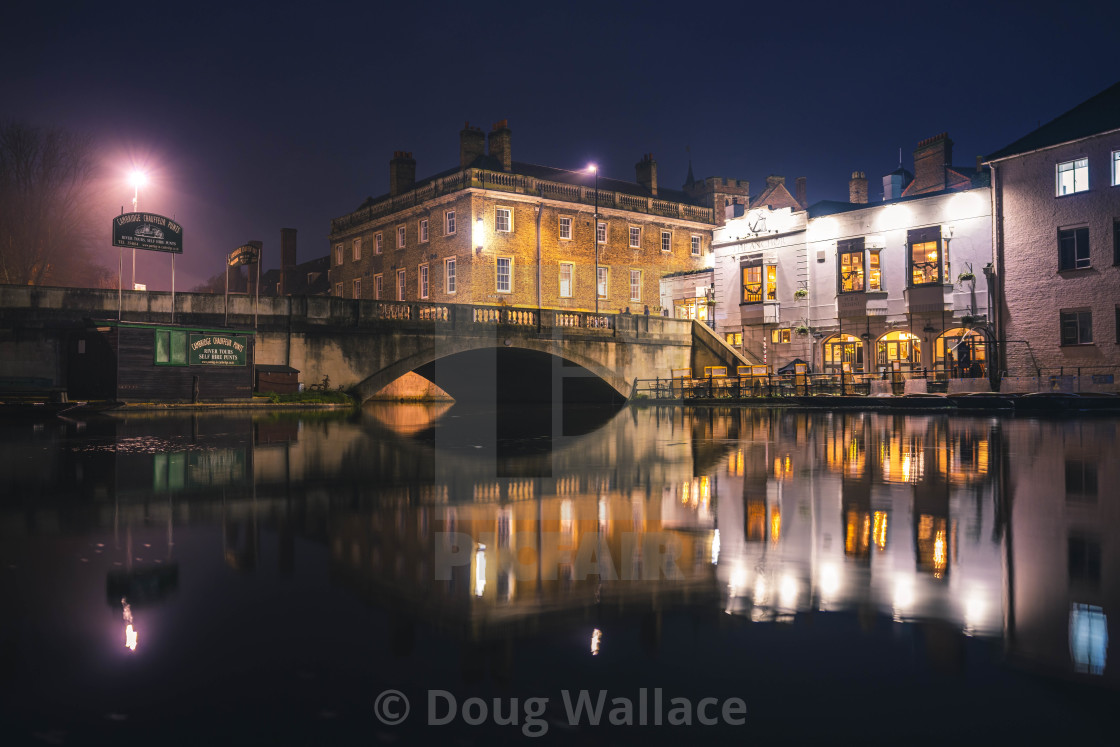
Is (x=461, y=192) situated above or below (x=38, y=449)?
above

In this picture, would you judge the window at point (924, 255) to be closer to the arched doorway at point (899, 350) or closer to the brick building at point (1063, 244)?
the arched doorway at point (899, 350)

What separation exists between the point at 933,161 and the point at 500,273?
2556cm

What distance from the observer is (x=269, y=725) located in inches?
105

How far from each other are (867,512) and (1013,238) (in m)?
33.0

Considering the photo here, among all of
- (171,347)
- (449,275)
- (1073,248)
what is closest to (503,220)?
(449,275)

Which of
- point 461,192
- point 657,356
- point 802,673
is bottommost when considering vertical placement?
point 802,673

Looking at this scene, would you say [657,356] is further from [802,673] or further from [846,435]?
[802,673]

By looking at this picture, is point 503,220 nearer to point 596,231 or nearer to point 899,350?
point 596,231

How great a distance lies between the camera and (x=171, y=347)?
26.8 metres

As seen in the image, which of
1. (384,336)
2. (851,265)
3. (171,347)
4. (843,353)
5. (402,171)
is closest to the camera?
(171,347)

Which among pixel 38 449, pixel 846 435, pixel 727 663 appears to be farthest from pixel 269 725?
pixel 846 435

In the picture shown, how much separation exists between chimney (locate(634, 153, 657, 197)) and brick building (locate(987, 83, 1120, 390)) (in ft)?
92.9

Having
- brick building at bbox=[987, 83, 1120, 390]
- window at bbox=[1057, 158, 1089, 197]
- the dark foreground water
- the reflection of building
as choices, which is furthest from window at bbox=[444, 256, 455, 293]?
the dark foreground water

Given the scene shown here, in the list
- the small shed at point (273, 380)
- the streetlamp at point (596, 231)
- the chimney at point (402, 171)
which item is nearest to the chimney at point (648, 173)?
the streetlamp at point (596, 231)
